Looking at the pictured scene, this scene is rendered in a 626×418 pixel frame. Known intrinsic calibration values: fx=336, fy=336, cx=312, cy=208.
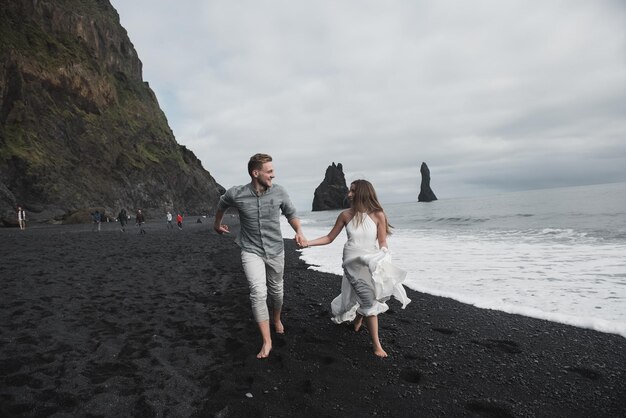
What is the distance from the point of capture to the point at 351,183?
167 inches

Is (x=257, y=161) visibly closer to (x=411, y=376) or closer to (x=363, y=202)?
(x=363, y=202)

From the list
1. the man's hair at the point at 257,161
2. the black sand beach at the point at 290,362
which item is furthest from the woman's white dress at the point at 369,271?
the man's hair at the point at 257,161

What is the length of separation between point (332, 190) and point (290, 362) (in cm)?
14431

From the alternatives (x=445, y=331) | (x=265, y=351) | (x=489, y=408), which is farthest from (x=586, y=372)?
(x=265, y=351)

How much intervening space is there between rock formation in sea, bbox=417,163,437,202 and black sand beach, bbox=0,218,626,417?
173 meters

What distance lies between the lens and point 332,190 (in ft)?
484

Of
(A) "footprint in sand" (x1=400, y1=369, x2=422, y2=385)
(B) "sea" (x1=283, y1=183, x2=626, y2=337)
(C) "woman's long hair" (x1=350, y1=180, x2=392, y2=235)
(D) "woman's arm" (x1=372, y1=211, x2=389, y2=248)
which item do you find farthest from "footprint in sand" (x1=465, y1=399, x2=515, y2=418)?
(B) "sea" (x1=283, y1=183, x2=626, y2=337)

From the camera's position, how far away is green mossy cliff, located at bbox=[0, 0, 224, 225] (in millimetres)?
35625


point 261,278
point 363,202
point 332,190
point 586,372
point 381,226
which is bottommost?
point 586,372

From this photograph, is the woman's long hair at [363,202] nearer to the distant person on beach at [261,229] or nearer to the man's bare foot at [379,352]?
the distant person on beach at [261,229]

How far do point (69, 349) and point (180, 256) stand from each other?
8.31 m

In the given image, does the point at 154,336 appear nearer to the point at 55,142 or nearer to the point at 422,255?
the point at 422,255

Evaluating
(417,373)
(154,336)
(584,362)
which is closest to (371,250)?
(417,373)

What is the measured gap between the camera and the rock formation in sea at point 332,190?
483ft
